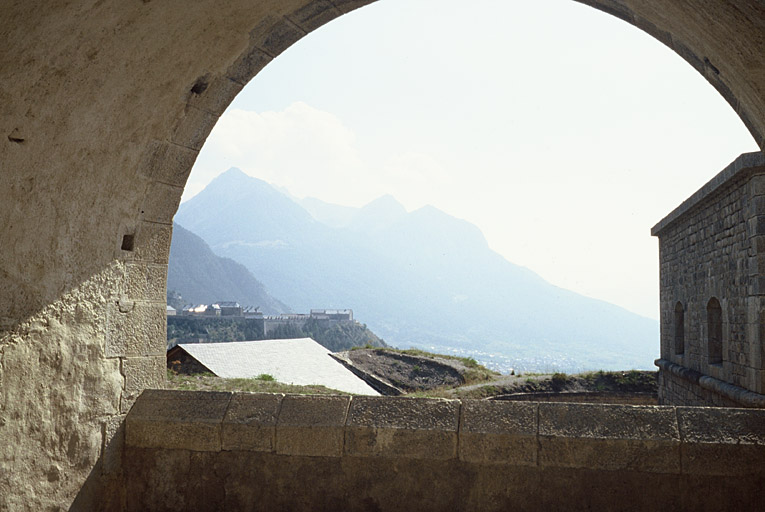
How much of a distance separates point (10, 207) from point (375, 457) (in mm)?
2092

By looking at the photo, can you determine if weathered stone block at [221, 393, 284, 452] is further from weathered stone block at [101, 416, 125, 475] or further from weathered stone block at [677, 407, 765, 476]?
weathered stone block at [677, 407, 765, 476]

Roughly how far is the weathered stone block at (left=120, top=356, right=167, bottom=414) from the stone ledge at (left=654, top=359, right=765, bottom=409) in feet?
24.6

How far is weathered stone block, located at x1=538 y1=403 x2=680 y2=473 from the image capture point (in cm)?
305

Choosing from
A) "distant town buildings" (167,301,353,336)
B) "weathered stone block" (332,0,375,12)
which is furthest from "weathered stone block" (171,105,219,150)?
"distant town buildings" (167,301,353,336)

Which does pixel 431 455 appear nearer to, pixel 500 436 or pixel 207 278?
pixel 500 436

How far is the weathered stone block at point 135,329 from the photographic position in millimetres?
3531

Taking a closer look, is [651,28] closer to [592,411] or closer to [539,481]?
[592,411]

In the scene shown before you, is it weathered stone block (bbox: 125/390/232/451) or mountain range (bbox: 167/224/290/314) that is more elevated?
mountain range (bbox: 167/224/290/314)

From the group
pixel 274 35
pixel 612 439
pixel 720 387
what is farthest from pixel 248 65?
pixel 720 387

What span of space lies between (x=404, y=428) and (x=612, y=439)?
1029 mm

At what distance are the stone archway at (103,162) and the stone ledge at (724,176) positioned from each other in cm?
570

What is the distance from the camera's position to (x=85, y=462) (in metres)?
3.30

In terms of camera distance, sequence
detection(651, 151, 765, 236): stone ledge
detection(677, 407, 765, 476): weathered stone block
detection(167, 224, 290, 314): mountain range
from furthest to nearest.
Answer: detection(167, 224, 290, 314): mountain range → detection(651, 151, 765, 236): stone ledge → detection(677, 407, 765, 476): weathered stone block

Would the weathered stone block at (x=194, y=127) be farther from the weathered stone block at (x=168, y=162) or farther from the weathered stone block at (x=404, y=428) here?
the weathered stone block at (x=404, y=428)
